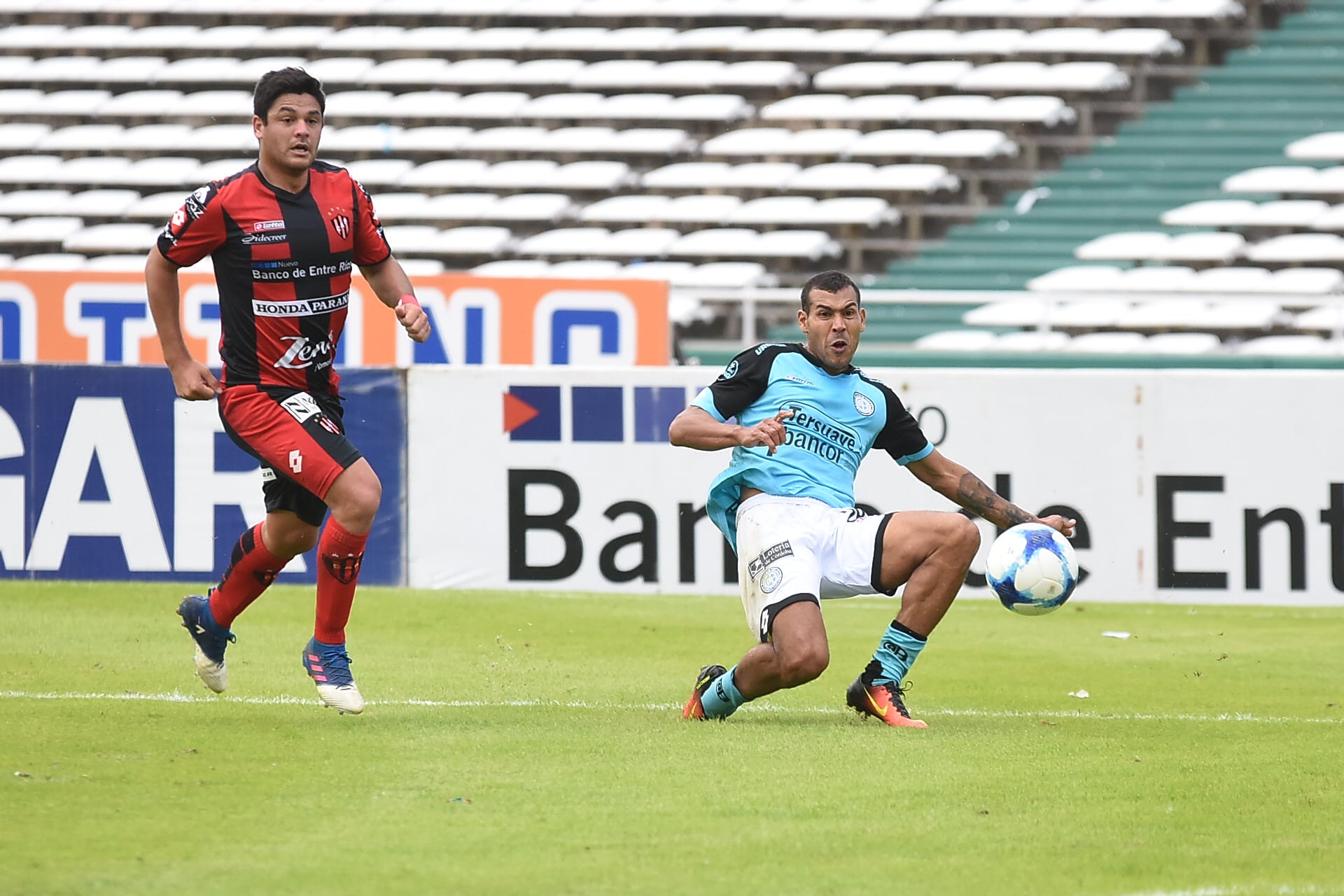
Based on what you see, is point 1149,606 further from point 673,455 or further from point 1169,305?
point 1169,305

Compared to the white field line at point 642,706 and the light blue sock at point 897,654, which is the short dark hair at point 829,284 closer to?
the light blue sock at point 897,654

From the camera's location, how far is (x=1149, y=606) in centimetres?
1158

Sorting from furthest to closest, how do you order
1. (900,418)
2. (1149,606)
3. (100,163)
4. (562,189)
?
(100,163) → (562,189) → (1149,606) → (900,418)

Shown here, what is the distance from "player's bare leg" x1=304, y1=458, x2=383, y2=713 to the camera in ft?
21.6

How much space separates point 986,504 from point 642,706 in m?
1.49

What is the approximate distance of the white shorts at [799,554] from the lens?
6820mm

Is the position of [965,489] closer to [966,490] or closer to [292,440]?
[966,490]

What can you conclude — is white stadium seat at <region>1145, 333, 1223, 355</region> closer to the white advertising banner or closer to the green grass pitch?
the white advertising banner

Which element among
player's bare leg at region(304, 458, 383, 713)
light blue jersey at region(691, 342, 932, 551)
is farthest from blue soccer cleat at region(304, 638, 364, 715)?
light blue jersey at region(691, 342, 932, 551)

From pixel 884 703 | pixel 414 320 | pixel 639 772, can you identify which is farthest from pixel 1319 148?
pixel 639 772

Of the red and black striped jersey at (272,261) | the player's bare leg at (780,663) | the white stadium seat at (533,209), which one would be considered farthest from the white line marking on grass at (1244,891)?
the white stadium seat at (533,209)

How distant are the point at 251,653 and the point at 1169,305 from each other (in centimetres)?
1218

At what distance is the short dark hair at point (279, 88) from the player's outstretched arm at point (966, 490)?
2553 millimetres

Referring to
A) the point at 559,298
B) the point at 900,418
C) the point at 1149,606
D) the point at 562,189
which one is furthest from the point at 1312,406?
the point at 562,189
